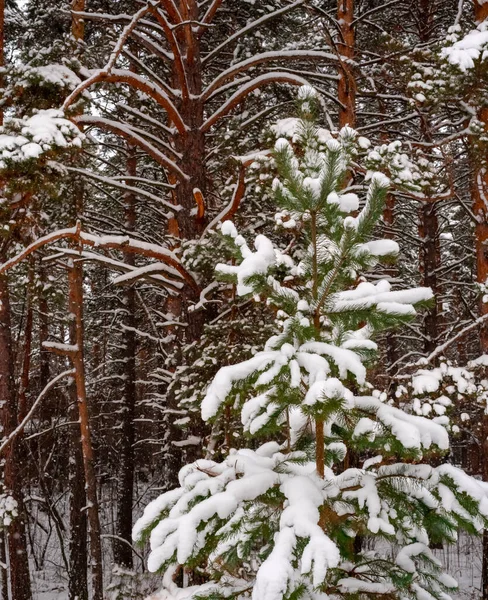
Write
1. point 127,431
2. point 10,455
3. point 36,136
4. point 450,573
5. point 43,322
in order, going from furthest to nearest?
point 43,322
point 127,431
point 450,573
point 10,455
point 36,136

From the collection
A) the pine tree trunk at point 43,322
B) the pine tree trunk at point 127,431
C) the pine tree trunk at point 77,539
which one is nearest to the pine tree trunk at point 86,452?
the pine tree trunk at point 43,322

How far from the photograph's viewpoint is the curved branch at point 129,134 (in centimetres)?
695

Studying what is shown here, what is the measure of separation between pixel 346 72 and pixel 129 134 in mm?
2998

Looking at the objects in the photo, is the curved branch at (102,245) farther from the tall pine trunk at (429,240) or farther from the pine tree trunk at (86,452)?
the tall pine trunk at (429,240)

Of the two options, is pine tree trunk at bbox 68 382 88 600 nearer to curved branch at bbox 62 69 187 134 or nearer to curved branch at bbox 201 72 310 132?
curved branch at bbox 62 69 187 134

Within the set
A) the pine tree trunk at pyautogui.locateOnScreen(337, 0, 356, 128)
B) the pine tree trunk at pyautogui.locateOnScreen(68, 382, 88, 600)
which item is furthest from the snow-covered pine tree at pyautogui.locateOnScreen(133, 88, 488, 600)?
the pine tree trunk at pyautogui.locateOnScreen(68, 382, 88, 600)

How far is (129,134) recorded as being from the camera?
726 cm

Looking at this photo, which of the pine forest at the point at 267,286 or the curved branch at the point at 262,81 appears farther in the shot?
the curved branch at the point at 262,81

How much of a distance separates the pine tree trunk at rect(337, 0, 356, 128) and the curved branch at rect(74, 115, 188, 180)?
2.54m

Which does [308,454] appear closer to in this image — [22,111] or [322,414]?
[322,414]

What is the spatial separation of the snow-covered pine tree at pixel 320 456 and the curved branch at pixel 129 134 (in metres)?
4.91

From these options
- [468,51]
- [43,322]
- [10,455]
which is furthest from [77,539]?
[468,51]

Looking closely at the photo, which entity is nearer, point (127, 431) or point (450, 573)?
point (450, 573)

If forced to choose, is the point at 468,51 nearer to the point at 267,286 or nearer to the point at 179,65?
the point at 179,65
